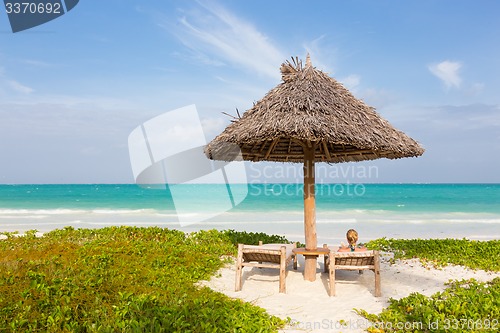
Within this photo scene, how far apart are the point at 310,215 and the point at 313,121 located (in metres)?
1.91

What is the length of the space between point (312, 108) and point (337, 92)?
0.93m

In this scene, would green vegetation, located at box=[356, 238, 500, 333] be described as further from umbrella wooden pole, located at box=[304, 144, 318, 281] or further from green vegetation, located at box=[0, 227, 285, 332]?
umbrella wooden pole, located at box=[304, 144, 318, 281]

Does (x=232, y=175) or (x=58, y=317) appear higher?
(x=232, y=175)

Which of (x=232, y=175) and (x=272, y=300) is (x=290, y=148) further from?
(x=272, y=300)

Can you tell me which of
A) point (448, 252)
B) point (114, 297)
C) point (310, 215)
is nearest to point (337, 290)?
point (310, 215)

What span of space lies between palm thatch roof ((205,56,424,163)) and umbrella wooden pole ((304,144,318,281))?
32 cm

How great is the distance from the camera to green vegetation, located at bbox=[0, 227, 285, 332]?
13.7 feet

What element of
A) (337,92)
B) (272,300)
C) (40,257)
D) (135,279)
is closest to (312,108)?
(337,92)

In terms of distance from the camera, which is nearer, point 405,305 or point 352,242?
point 405,305

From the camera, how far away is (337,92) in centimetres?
711

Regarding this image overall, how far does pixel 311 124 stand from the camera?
20.3ft

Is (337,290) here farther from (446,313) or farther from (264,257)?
(446,313)

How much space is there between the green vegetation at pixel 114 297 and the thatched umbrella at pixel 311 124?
8.01 feet

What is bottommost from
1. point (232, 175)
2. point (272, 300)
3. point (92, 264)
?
point (272, 300)
